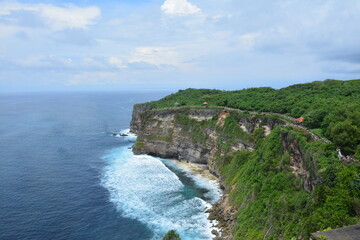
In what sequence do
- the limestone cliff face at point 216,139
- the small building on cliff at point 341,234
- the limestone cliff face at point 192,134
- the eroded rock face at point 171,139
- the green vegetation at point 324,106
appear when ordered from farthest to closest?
the eroded rock face at point 171,139 → the limestone cliff face at point 192,134 → the limestone cliff face at point 216,139 → the green vegetation at point 324,106 → the small building on cliff at point 341,234

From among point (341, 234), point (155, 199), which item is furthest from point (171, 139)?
point (341, 234)

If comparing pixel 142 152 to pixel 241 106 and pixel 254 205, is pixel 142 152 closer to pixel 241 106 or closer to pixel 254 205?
pixel 241 106

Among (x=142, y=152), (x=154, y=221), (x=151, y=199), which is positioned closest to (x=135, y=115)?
(x=142, y=152)

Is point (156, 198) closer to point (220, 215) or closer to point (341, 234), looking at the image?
point (220, 215)

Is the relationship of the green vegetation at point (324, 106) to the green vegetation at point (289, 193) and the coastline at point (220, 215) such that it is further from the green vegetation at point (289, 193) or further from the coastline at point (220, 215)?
the coastline at point (220, 215)

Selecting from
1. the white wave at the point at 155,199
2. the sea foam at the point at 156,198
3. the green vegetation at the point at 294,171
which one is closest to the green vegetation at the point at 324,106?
the green vegetation at the point at 294,171

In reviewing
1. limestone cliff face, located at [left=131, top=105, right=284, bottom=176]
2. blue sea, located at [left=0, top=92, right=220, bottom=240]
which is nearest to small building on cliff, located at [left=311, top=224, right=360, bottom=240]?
blue sea, located at [left=0, top=92, right=220, bottom=240]
